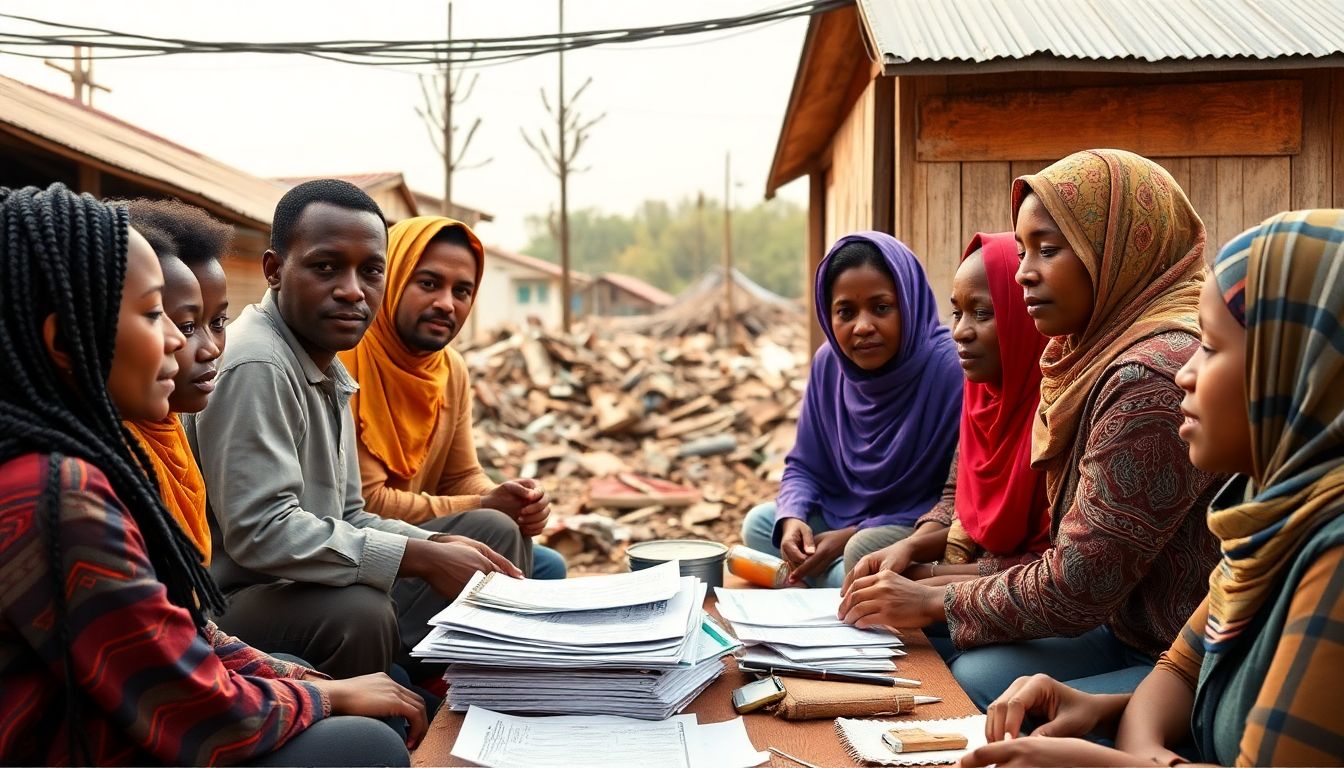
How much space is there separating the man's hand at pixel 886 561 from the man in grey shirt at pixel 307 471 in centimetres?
94

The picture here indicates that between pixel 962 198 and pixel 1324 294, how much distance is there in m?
3.87

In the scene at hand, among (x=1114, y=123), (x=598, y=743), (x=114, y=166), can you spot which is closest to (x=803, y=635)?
(x=598, y=743)

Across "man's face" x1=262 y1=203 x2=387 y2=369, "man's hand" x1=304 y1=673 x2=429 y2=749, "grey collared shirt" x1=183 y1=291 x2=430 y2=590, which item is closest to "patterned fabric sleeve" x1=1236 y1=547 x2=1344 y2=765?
"man's hand" x1=304 y1=673 x2=429 y2=749

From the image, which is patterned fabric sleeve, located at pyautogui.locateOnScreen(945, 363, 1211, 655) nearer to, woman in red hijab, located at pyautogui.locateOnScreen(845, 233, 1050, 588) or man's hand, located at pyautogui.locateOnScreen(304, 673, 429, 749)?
woman in red hijab, located at pyautogui.locateOnScreen(845, 233, 1050, 588)

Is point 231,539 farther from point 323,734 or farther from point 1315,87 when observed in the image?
point 1315,87

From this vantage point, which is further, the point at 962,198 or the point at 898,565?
the point at 962,198

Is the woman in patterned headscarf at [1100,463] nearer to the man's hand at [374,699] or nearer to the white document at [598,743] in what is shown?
the white document at [598,743]

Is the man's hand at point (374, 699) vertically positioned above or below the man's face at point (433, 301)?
below

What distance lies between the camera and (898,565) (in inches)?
120

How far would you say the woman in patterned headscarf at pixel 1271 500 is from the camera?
142 centimetres

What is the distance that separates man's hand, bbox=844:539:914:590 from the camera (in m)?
2.82

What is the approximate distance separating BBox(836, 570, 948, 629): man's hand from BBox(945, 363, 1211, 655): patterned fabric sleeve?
0.61 ft

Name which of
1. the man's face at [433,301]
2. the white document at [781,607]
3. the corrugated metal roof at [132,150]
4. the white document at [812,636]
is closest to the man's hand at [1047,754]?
the white document at [812,636]

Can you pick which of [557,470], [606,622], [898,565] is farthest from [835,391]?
[557,470]
